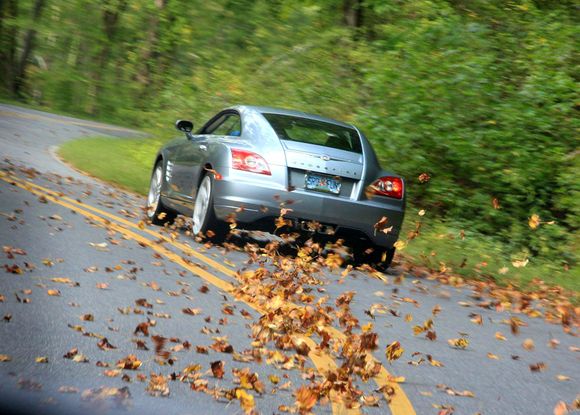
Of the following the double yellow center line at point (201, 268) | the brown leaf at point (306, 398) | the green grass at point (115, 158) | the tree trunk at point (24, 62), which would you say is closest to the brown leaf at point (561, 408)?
the double yellow center line at point (201, 268)

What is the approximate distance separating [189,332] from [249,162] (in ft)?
14.6

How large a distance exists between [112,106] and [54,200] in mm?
43064

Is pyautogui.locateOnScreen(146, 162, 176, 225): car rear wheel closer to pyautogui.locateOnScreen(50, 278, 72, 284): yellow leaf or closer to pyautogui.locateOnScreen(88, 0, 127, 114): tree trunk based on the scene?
pyautogui.locateOnScreen(50, 278, 72, 284): yellow leaf

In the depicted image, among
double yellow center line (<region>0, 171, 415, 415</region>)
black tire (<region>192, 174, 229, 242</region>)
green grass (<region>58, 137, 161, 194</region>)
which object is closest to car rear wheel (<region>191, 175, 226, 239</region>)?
black tire (<region>192, 174, 229, 242</region>)

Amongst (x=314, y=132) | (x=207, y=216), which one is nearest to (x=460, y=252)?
(x=314, y=132)

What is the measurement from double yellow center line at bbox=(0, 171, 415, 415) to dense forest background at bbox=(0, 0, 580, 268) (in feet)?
16.3

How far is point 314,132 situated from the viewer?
484 inches

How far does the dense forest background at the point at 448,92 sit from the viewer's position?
16.5m

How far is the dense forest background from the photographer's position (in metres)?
16.5

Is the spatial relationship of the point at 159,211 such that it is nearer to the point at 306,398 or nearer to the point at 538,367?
the point at 538,367

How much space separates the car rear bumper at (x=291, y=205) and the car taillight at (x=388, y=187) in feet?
0.54

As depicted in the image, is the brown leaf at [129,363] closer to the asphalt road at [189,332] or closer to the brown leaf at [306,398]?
the asphalt road at [189,332]

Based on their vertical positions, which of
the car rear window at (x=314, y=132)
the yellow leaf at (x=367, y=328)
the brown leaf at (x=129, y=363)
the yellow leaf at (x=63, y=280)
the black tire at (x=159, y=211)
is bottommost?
the black tire at (x=159, y=211)

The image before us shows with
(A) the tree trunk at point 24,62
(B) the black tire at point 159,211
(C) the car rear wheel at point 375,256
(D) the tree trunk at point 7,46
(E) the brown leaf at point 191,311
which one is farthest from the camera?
(D) the tree trunk at point 7,46
